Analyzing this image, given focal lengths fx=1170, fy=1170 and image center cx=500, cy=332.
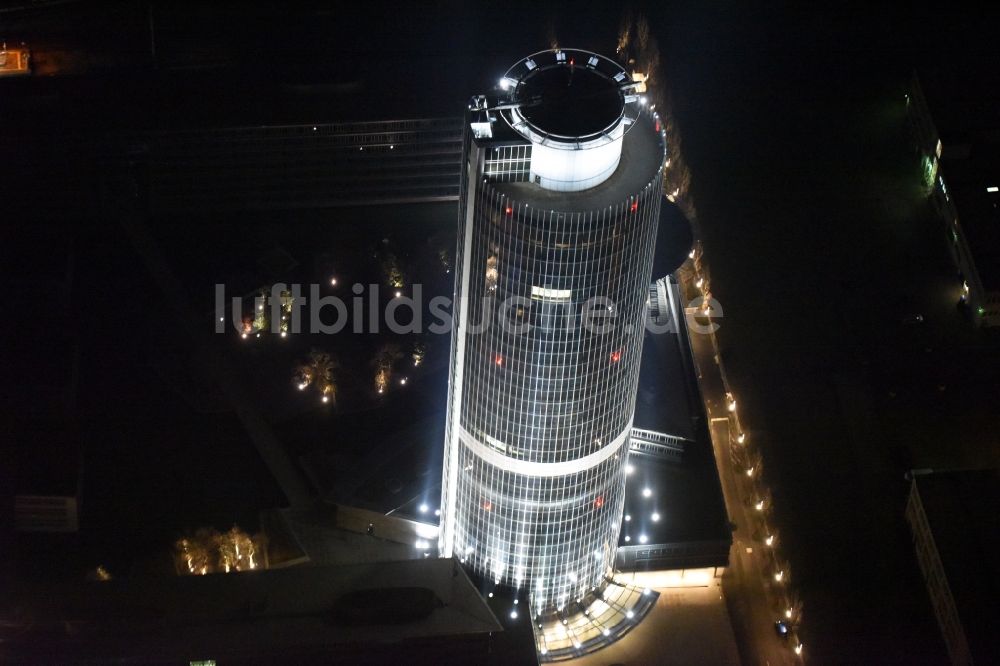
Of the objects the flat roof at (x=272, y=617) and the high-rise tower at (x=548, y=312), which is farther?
the flat roof at (x=272, y=617)

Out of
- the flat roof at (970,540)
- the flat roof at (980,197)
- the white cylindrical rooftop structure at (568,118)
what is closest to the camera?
the white cylindrical rooftop structure at (568,118)

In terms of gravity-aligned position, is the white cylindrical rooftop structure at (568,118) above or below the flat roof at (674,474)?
above

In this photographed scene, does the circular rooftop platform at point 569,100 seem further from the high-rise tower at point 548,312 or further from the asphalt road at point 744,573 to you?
the asphalt road at point 744,573

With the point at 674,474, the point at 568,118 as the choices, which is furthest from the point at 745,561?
the point at 568,118

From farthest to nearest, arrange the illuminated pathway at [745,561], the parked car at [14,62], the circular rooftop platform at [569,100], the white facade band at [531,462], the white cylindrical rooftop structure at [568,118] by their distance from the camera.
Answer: the parked car at [14,62], the illuminated pathway at [745,561], the white facade band at [531,462], the circular rooftop platform at [569,100], the white cylindrical rooftop structure at [568,118]

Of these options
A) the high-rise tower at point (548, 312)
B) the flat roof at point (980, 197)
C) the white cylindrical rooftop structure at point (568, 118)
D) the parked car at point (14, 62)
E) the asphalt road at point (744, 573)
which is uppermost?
the parked car at point (14, 62)

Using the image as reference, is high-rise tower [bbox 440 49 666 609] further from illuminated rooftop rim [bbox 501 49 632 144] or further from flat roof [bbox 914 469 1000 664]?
flat roof [bbox 914 469 1000 664]

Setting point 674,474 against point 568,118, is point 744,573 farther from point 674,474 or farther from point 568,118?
point 568,118

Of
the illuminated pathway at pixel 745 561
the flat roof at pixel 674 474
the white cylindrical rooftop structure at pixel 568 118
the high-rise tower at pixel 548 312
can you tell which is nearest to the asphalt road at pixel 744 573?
the illuminated pathway at pixel 745 561

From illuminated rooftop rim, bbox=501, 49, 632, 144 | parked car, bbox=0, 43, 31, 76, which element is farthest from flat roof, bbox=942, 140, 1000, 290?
parked car, bbox=0, 43, 31, 76
